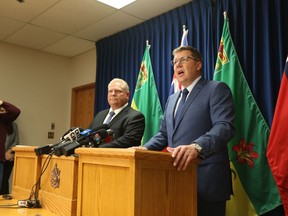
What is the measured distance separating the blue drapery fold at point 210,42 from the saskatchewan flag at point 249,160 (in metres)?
0.09

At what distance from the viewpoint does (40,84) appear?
4734 mm

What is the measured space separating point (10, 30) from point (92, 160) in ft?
11.1

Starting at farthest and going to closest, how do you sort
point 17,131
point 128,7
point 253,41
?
point 17,131
point 128,7
point 253,41

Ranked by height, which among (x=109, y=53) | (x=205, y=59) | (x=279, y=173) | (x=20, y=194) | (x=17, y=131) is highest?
(x=109, y=53)

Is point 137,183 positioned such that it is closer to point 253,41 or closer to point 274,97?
point 274,97

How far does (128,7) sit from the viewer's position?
10.6 feet

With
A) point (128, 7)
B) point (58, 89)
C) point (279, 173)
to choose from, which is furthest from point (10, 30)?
point (279, 173)

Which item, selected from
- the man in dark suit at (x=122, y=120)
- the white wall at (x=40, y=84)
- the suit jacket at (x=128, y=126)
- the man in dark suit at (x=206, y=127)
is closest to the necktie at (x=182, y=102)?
the man in dark suit at (x=206, y=127)

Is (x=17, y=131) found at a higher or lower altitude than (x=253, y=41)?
lower

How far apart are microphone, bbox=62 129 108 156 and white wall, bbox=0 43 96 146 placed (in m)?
3.20


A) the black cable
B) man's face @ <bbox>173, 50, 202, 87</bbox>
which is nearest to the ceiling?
man's face @ <bbox>173, 50, 202, 87</bbox>

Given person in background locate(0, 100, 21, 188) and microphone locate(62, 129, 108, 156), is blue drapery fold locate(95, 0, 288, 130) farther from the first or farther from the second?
microphone locate(62, 129, 108, 156)

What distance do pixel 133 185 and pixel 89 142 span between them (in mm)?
555

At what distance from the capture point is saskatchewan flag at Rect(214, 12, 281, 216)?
2.19 metres
